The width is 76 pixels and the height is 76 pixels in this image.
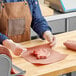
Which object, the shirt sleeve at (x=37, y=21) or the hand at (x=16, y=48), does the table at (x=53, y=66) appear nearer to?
the hand at (x=16, y=48)

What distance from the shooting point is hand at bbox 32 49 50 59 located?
152cm

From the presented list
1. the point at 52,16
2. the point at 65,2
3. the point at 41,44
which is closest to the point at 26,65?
the point at 41,44

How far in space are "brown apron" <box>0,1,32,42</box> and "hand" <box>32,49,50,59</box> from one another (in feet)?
0.89

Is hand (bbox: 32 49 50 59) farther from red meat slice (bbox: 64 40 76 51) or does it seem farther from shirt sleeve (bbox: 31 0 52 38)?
shirt sleeve (bbox: 31 0 52 38)

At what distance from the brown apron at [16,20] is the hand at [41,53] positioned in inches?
10.6

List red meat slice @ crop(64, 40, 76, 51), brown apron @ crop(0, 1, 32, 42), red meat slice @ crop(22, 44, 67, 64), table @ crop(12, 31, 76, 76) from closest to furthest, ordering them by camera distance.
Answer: table @ crop(12, 31, 76, 76) → red meat slice @ crop(22, 44, 67, 64) → red meat slice @ crop(64, 40, 76, 51) → brown apron @ crop(0, 1, 32, 42)

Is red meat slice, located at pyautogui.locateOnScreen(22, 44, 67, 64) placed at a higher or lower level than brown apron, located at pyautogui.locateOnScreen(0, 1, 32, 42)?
lower

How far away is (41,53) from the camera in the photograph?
1551 mm

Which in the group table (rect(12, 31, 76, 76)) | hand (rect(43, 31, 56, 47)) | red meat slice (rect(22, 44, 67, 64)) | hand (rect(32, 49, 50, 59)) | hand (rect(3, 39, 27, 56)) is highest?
hand (rect(3, 39, 27, 56))

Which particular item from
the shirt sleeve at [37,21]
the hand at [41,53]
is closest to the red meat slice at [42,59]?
the hand at [41,53]

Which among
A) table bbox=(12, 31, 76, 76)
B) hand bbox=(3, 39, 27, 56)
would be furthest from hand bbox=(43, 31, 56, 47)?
hand bbox=(3, 39, 27, 56)

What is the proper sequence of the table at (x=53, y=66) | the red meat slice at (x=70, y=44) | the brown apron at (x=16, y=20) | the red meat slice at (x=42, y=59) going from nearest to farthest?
the table at (x=53, y=66) < the red meat slice at (x=42, y=59) < the red meat slice at (x=70, y=44) < the brown apron at (x=16, y=20)

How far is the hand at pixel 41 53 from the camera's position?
1.52m

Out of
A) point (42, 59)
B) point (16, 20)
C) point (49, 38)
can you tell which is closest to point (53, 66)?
point (42, 59)
